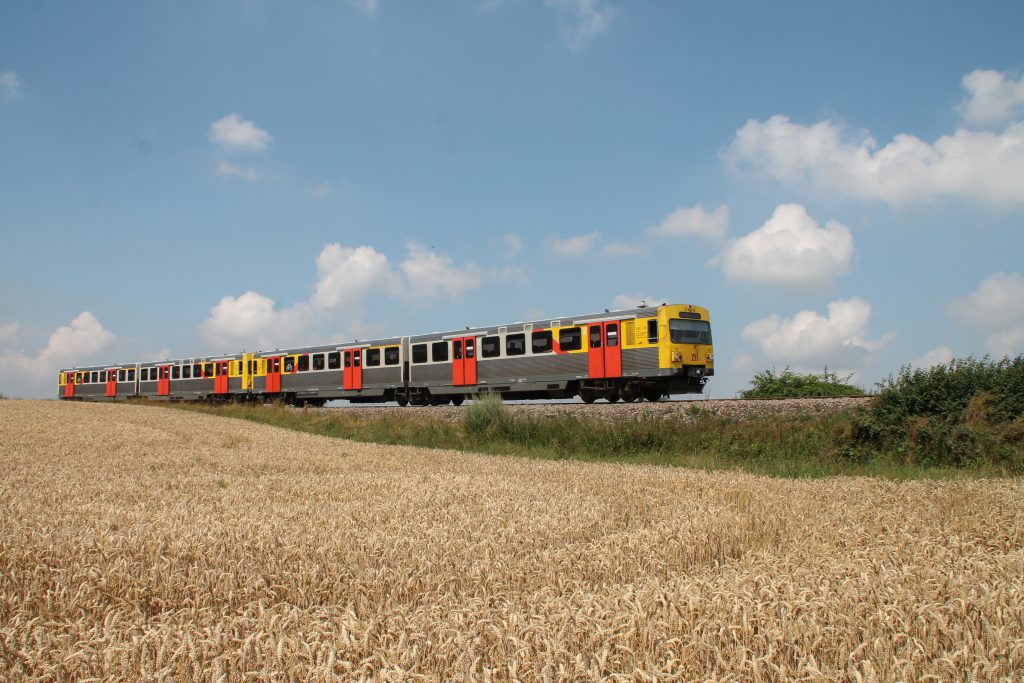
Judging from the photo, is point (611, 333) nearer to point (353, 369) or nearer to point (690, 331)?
point (690, 331)

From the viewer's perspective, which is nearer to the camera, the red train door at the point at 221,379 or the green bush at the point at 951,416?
the green bush at the point at 951,416

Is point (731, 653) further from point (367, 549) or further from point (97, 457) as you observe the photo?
point (97, 457)

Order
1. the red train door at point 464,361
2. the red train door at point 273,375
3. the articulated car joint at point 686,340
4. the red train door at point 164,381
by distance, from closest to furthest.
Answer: the articulated car joint at point 686,340
the red train door at point 464,361
the red train door at point 273,375
the red train door at point 164,381

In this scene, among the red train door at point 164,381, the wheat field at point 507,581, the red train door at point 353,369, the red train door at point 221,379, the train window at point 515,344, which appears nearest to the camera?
the wheat field at point 507,581

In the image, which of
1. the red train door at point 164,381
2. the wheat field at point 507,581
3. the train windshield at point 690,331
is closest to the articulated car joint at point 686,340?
the train windshield at point 690,331

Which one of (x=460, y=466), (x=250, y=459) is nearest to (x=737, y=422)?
(x=460, y=466)

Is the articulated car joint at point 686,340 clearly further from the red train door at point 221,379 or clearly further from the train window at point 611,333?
the red train door at point 221,379

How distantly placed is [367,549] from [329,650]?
195cm

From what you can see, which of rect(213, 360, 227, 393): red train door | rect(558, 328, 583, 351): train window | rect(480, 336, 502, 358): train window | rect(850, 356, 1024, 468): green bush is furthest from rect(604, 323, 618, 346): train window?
rect(213, 360, 227, 393): red train door

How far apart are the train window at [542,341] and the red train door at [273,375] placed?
1957 cm

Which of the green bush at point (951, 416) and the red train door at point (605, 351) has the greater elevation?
the red train door at point (605, 351)

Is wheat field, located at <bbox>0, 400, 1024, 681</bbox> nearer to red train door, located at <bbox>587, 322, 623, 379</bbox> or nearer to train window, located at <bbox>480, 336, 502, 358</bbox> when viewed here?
red train door, located at <bbox>587, 322, 623, 379</bbox>

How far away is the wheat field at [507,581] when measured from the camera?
2617 millimetres

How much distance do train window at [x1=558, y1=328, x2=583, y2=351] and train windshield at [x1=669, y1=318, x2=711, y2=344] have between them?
3462mm
